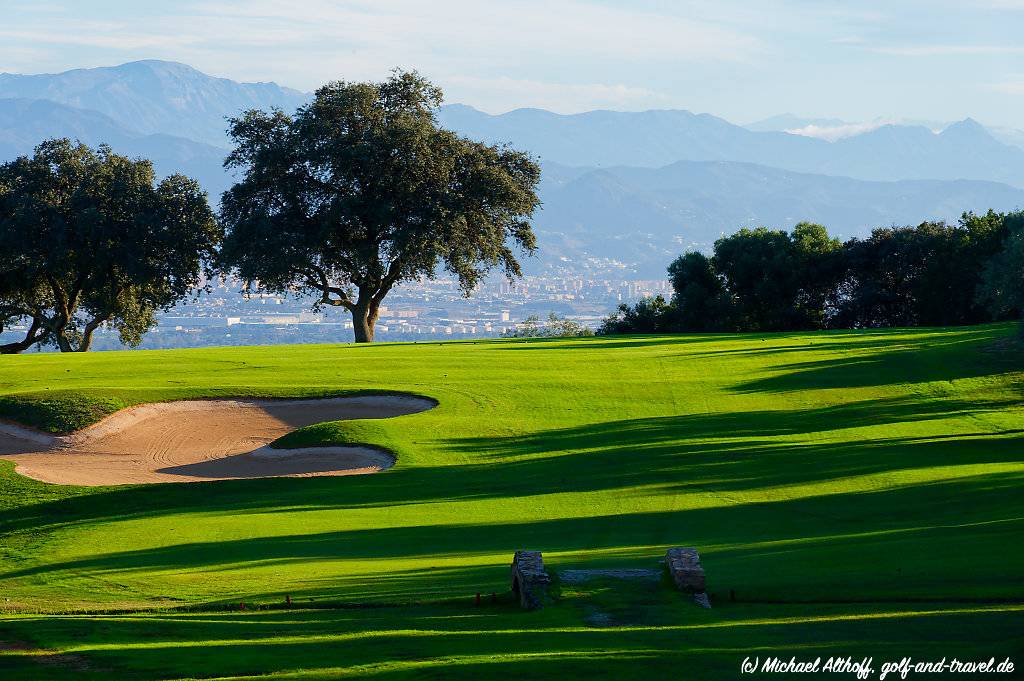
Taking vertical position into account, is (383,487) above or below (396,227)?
below

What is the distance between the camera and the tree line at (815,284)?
212ft

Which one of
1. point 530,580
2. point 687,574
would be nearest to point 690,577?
point 687,574

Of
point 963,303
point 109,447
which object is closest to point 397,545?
point 109,447

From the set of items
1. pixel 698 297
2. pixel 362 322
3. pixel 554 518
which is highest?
pixel 698 297

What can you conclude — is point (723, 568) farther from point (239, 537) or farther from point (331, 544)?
point (239, 537)

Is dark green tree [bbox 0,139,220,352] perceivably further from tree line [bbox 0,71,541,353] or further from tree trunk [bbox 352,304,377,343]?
tree trunk [bbox 352,304,377,343]

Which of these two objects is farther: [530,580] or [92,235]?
[92,235]

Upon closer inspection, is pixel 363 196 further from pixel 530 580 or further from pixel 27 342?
pixel 530 580

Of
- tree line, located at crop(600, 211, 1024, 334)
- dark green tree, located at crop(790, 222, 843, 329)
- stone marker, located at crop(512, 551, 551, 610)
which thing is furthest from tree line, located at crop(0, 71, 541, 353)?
stone marker, located at crop(512, 551, 551, 610)

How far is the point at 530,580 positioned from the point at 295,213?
145 feet

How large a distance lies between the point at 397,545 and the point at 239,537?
3263 millimetres

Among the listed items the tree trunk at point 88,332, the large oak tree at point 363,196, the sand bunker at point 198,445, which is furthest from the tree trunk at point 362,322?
the sand bunker at point 198,445

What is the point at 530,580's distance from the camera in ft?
45.1

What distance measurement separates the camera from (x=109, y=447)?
96.0 ft
